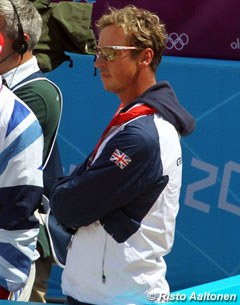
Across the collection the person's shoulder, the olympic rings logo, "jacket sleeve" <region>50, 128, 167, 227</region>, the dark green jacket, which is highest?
"jacket sleeve" <region>50, 128, 167, 227</region>

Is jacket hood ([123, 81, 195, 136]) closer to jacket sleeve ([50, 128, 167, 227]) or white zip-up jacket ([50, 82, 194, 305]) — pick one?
white zip-up jacket ([50, 82, 194, 305])

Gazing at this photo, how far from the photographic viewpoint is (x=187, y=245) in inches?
205

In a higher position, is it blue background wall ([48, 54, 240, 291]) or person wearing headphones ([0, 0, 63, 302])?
person wearing headphones ([0, 0, 63, 302])

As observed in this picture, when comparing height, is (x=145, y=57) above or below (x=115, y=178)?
above

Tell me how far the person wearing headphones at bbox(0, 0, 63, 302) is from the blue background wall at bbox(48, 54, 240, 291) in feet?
5.90

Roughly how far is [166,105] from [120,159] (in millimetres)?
252

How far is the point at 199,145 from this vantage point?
16.8 ft

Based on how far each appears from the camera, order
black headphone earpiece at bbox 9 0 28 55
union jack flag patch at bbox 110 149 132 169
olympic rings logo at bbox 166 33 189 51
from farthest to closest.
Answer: olympic rings logo at bbox 166 33 189 51, black headphone earpiece at bbox 9 0 28 55, union jack flag patch at bbox 110 149 132 169

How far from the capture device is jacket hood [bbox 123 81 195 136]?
258 centimetres

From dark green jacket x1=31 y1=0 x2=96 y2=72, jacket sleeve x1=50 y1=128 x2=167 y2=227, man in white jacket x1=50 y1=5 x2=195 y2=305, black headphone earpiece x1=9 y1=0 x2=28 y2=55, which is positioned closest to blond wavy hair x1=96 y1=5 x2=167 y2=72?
man in white jacket x1=50 y1=5 x2=195 y2=305

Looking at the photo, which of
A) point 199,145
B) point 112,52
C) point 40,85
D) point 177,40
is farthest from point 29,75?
point 199,145

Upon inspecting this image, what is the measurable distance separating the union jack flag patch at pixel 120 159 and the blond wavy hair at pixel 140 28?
38cm

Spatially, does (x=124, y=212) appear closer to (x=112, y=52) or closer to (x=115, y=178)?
(x=115, y=178)

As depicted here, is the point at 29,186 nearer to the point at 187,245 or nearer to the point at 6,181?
the point at 6,181
